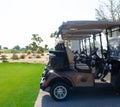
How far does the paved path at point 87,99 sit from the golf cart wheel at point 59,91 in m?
0.13

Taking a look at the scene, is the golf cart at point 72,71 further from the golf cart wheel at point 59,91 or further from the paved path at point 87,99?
the paved path at point 87,99

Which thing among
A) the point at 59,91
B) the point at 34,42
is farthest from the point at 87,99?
the point at 34,42

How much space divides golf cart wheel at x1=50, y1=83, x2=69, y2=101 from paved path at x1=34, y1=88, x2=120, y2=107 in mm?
129

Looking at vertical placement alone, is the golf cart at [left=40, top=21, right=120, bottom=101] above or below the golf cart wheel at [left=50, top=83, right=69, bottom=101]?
above

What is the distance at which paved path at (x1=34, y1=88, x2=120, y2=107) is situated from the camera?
6.55 metres

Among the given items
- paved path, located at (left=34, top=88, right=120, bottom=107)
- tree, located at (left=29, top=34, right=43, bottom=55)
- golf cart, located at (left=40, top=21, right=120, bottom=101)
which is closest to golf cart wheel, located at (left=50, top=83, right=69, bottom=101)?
golf cart, located at (left=40, top=21, right=120, bottom=101)

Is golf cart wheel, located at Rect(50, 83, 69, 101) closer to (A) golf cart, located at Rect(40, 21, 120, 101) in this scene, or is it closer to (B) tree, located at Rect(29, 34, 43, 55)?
(A) golf cart, located at Rect(40, 21, 120, 101)

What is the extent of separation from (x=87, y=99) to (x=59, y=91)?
72 centimetres

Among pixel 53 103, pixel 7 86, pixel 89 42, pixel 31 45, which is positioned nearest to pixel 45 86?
pixel 53 103

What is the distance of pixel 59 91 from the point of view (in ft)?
22.9

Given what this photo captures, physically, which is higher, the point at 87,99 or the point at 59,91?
the point at 59,91

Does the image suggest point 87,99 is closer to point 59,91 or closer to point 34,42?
point 59,91

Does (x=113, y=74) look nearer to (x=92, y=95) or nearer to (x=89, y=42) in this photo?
(x=92, y=95)

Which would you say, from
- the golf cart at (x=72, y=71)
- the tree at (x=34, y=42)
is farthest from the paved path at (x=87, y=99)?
the tree at (x=34, y=42)
